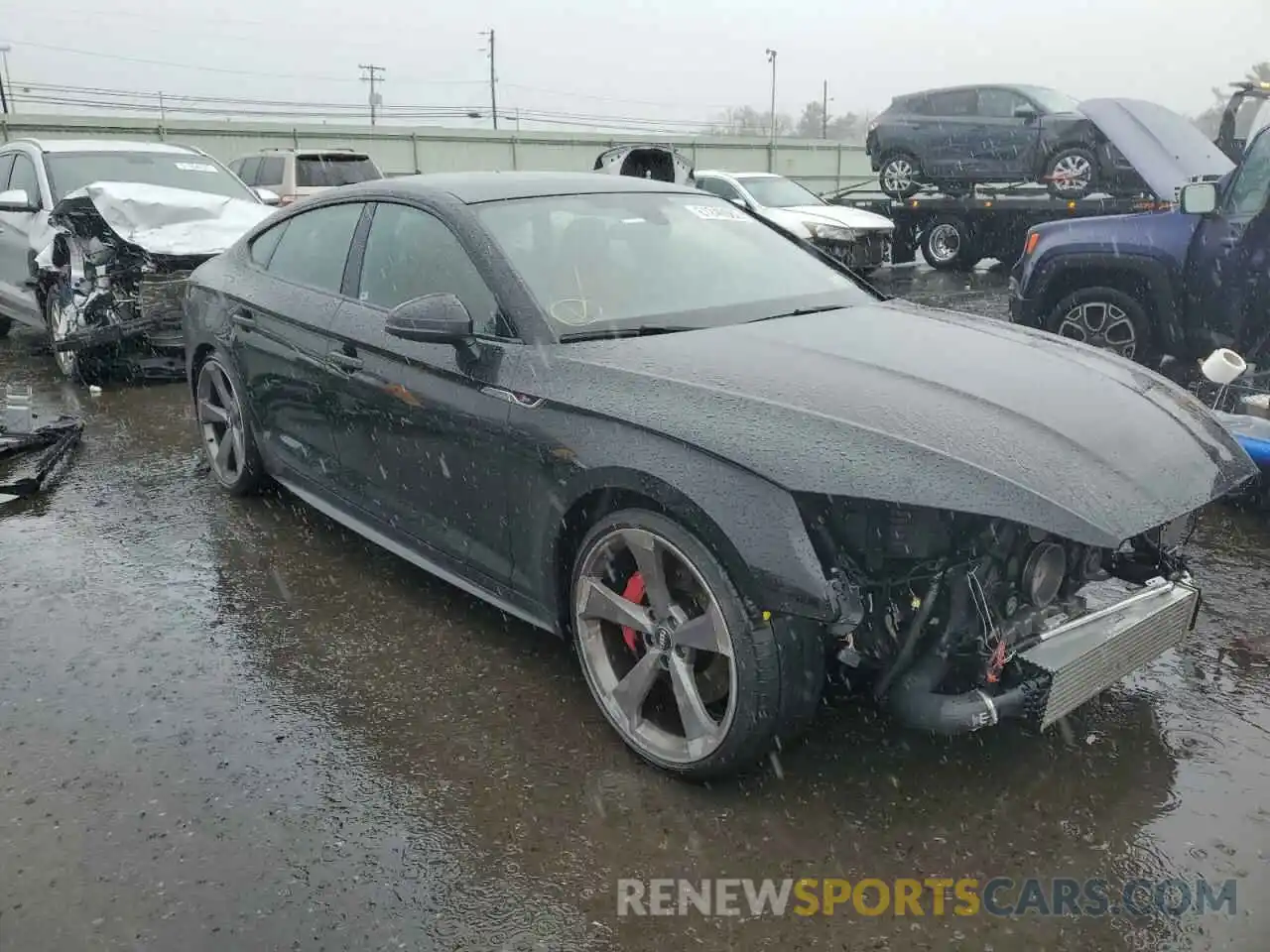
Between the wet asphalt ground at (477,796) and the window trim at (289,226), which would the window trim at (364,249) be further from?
the wet asphalt ground at (477,796)

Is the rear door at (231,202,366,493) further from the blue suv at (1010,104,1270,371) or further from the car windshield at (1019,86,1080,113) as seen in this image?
the car windshield at (1019,86,1080,113)

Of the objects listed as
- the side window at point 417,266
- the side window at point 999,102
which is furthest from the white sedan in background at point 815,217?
the side window at point 417,266

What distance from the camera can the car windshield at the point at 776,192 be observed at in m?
14.7

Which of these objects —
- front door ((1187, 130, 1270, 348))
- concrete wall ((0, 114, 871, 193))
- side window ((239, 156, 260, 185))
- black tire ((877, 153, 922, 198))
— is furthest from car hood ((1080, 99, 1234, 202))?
concrete wall ((0, 114, 871, 193))

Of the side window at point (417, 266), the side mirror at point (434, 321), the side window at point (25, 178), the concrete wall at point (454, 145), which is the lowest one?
the side mirror at point (434, 321)

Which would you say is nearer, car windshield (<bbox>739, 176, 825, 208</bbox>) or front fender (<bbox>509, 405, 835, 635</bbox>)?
front fender (<bbox>509, 405, 835, 635</bbox>)

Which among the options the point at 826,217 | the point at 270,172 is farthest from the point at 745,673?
the point at 270,172

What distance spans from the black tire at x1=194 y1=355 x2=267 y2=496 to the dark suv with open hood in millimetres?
11478

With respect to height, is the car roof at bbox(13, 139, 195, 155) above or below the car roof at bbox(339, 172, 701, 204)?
above

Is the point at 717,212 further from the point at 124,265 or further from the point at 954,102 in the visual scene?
the point at 954,102

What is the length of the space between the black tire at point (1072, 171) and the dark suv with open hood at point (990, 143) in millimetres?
13

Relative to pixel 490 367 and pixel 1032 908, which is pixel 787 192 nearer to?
pixel 490 367

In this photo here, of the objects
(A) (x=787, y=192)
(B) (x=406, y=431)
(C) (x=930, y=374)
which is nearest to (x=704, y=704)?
(C) (x=930, y=374)

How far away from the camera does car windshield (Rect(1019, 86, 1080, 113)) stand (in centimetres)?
1418
